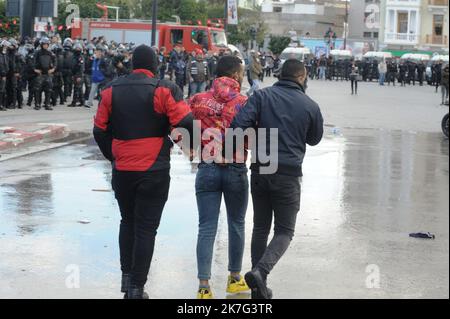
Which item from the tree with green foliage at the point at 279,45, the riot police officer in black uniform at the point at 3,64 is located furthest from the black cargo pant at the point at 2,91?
the tree with green foliage at the point at 279,45

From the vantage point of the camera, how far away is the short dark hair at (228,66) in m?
7.25

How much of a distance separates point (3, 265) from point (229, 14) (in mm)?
48268

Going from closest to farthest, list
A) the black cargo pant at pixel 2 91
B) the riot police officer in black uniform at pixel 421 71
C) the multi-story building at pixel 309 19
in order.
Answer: the black cargo pant at pixel 2 91
the riot police officer in black uniform at pixel 421 71
the multi-story building at pixel 309 19

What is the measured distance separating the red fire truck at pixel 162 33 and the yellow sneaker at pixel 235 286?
44.3 meters

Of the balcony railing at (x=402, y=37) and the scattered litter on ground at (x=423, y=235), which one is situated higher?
the balcony railing at (x=402, y=37)

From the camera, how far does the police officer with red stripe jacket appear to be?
22.1ft

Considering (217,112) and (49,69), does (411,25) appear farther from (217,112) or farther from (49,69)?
(217,112)

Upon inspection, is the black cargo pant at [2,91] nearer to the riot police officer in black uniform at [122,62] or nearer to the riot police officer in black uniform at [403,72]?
the riot police officer in black uniform at [122,62]

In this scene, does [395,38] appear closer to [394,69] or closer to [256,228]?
[394,69]

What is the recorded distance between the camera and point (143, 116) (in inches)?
265

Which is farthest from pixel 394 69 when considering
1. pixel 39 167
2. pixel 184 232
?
pixel 184 232

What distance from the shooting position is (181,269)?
7961 mm

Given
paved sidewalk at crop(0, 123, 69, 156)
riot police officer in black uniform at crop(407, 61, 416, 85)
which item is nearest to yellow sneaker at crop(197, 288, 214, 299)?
paved sidewalk at crop(0, 123, 69, 156)

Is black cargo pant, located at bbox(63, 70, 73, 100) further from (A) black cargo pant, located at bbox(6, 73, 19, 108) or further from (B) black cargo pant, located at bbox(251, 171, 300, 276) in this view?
(B) black cargo pant, located at bbox(251, 171, 300, 276)
